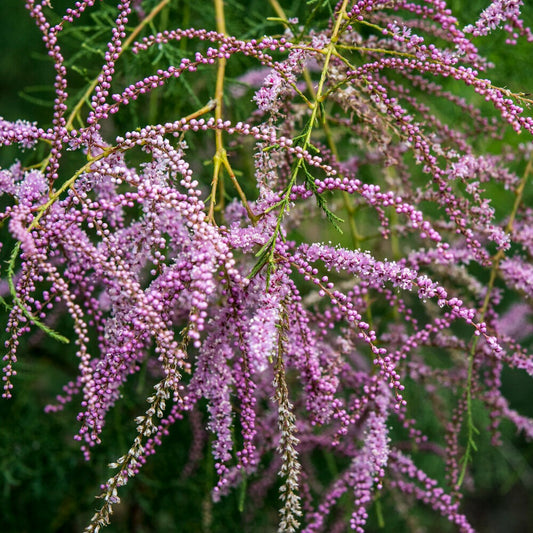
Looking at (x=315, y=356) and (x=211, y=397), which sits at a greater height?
(x=315, y=356)

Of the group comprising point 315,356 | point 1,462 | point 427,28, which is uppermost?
point 427,28

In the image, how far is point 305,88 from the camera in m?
2.48

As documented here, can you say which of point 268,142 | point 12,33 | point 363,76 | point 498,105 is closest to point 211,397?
point 268,142

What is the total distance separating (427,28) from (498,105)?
2.35 feet

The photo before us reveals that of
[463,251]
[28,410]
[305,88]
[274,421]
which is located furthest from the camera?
[28,410]

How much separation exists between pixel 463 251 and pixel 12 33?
3186 millimetres

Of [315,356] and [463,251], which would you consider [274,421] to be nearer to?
[315,356]

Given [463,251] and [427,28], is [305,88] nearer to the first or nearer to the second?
[427,28]

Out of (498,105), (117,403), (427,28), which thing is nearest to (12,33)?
(117,403)

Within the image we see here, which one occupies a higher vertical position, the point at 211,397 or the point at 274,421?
the point at 211,397

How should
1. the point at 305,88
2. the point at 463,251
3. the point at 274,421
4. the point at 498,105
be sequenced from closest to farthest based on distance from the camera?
the point at 498,105 < the point at 463,251 < the point at 274,421 < the point at 305,88

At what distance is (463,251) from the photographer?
1.93 meters

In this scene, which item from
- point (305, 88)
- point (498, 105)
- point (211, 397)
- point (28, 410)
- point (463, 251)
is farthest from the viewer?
point (28, 410)

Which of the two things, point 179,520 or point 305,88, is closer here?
point 305,88
